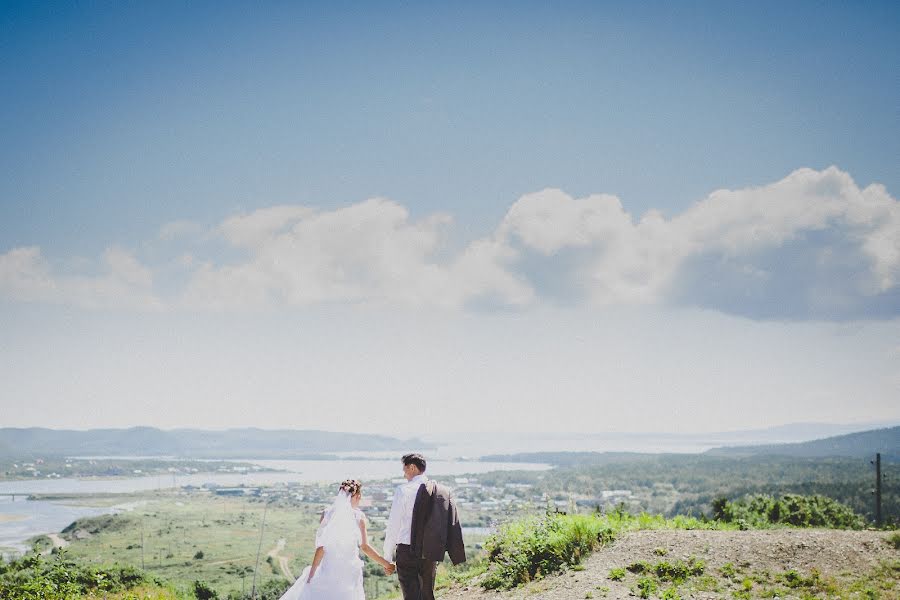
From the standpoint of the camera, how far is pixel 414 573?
299 inches

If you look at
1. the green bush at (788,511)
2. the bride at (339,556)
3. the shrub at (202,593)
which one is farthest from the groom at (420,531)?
the green bush at (788,511)

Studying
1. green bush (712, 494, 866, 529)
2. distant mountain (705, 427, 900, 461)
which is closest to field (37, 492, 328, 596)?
green bush (712, 494, 866, 529)

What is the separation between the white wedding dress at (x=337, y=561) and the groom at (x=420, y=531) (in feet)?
1.55

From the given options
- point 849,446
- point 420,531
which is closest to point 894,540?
point 420,531

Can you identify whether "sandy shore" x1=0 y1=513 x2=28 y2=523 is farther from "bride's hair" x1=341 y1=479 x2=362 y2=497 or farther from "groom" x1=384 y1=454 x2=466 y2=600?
"groom" x1=384 y1=454 x2=466 y2=600

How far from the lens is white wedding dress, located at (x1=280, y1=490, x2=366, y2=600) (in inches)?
293

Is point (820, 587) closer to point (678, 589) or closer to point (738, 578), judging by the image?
point (738, 578)

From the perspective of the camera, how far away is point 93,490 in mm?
176500

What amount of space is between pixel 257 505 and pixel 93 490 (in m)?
68.4

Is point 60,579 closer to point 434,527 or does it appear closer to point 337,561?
point 337,561

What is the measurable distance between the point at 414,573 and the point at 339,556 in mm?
991

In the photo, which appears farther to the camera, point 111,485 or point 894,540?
point 111,485

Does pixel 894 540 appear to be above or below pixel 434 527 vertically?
below

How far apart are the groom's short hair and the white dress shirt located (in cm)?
16
